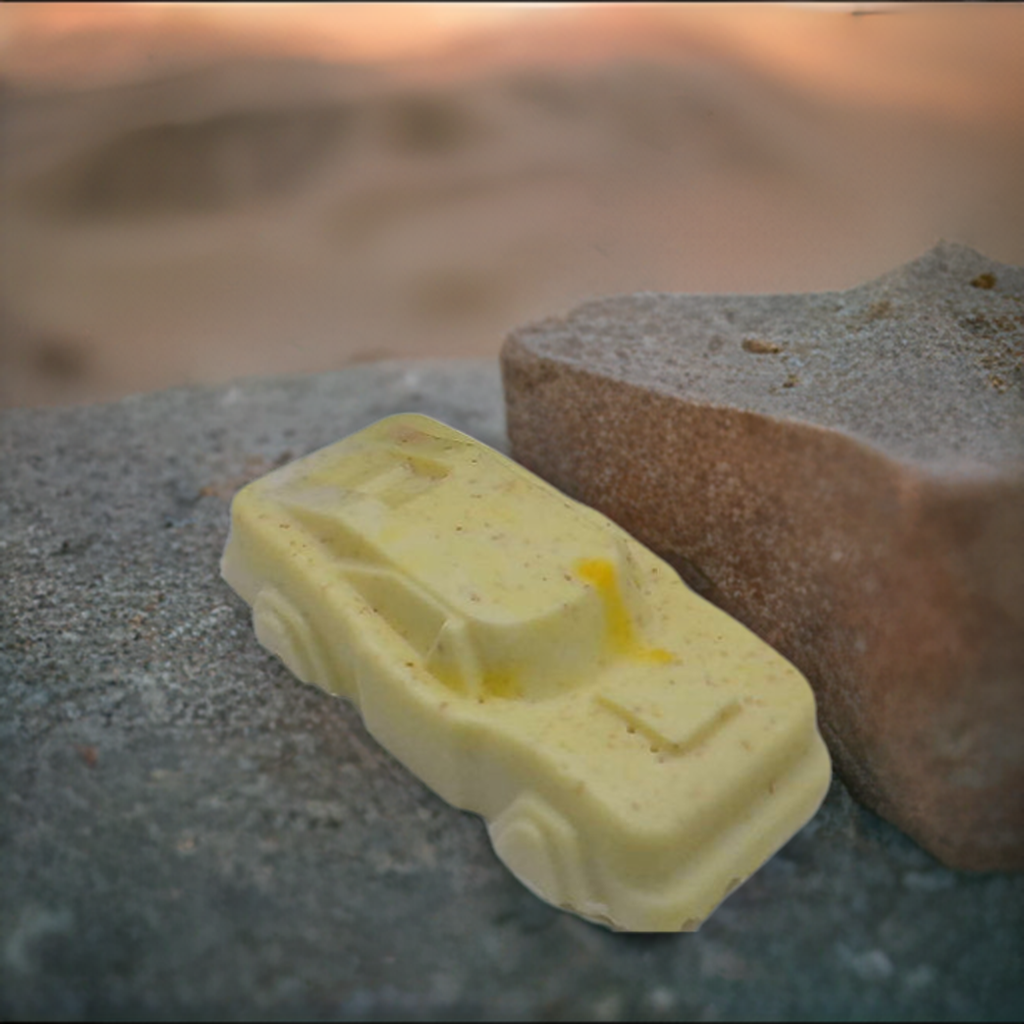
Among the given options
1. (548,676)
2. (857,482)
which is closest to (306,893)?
(548,676)

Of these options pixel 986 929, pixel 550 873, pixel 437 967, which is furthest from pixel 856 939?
Result: pixel 437 967

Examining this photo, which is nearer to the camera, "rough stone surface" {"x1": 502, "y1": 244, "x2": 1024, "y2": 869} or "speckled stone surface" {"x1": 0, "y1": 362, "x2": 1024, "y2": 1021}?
"speckled stone surface" {"x1": 0, "y1": 362, "x2": 1024, "y2": 1021}

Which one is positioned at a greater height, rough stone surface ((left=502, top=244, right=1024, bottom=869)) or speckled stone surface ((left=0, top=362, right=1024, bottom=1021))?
rough stone surface ((left=502, top=244, right=1024, bottom=869))

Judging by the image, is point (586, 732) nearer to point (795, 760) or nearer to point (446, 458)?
point (795, 760)

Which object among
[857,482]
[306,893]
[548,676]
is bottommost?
[306,893]

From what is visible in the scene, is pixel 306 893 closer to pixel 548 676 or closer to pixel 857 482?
pixel 548 676

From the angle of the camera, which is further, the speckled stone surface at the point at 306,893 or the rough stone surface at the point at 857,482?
the rough stone surface at the point at 857,482
